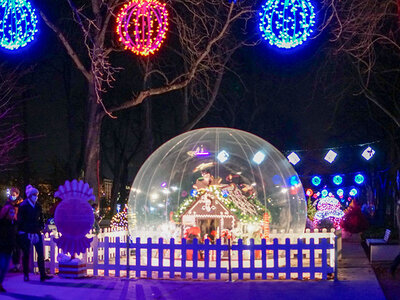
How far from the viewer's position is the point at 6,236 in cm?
1048

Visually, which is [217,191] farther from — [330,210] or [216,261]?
[330,210]

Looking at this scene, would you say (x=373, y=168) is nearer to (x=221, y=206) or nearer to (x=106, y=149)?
(x=106, y=149)

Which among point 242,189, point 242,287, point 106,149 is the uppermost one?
point 106,149

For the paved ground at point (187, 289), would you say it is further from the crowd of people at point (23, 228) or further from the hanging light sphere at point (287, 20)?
the hanging light sphere at point (287, 20)

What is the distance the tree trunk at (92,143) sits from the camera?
18500 millimetres

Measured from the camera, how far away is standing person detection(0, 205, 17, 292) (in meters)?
10.4

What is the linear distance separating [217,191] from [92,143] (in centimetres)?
598

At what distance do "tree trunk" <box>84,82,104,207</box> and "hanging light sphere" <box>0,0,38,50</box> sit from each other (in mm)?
4937

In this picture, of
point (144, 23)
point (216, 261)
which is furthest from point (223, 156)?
point (144, 23)

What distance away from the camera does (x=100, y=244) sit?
1230 centimetres

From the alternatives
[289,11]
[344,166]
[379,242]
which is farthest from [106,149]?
[289,11]

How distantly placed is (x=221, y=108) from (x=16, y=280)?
26.1 m

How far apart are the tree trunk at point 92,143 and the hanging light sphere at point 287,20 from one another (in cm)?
772

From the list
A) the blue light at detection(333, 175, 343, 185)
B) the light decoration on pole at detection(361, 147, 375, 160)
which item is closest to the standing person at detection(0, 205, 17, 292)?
the light decoration on pole at detection(361, 147, 375, 160)
